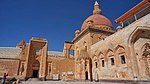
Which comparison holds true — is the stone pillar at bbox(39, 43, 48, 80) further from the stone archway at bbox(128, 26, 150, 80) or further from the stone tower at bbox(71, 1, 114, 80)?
the stone archway at bbox(128, 26, 150, 80)

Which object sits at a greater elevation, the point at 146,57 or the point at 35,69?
the point at 146,57

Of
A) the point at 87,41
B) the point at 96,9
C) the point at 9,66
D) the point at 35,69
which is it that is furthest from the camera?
the point at 96,9

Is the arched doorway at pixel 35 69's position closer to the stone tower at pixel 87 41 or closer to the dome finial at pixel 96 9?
the stone tower at pixel 87 41

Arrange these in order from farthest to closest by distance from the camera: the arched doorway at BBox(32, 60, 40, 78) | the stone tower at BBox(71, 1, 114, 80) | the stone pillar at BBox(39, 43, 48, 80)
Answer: the arched doorway at BBox(32, 60, 40, 78), the stone pillar at BBox(39, 43, 48, 80), the stone tower at BBox(71, 1, 114, 80)

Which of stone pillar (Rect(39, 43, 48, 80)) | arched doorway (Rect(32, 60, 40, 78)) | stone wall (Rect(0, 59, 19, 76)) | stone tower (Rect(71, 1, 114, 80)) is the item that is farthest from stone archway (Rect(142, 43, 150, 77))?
stone wall (Rect(0, 59, 19, 76))

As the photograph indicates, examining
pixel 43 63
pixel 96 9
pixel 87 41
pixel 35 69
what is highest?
pixel 96 9

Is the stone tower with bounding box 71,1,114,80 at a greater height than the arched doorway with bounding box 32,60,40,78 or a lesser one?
greater

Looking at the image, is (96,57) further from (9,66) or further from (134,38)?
(9,66)

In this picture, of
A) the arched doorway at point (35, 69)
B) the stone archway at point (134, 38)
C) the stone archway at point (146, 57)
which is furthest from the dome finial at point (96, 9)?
the stone archway at point (134, 38)

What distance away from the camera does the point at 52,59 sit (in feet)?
81.8

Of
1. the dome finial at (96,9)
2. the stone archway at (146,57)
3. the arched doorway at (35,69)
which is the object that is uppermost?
the dome finial at (96,9)

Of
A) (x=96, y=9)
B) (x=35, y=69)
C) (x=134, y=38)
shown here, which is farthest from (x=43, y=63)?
(x=96, y=9)

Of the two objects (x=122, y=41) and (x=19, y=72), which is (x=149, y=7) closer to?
(x=122, y=41)

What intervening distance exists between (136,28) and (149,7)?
6.08 meters
